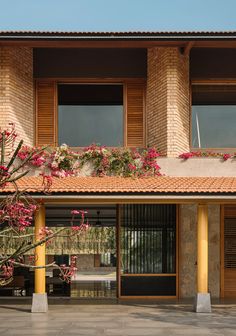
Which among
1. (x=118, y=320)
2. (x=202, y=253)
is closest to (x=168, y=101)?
(x=202, y=253)

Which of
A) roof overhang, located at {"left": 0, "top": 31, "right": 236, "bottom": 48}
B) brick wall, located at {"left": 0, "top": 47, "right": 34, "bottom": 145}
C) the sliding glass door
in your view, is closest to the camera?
the sliding glass door

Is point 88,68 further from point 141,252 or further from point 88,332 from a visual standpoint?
point 88,332

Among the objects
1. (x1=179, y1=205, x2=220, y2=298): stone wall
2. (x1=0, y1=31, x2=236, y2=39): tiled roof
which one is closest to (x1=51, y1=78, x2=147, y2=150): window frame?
(x1=0, y1=31, x2=236, y2=39): tiled roof

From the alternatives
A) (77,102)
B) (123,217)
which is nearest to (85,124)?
(77,102)

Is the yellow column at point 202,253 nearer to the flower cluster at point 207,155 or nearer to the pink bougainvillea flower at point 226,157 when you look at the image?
the flower cluster at point 207,155

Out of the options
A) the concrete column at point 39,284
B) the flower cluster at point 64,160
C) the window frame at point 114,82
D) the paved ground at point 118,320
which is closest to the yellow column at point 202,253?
the paved ground at point 118,320

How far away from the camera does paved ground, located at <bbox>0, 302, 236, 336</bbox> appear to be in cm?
1232

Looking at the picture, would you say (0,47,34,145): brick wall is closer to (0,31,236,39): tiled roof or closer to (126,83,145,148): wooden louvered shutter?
(0,31,236,39): tiled roof

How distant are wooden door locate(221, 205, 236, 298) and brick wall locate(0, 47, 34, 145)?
6926mm

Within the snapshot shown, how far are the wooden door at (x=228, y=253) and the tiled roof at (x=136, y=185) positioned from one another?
1.38 m

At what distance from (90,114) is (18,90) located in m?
2.62

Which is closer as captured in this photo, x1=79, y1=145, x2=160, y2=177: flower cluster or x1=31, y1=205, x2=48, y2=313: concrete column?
x1=31, y1=205, x2=48, y2=313: concrete column

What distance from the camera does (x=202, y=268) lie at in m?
15.3

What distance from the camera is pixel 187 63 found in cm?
1933
